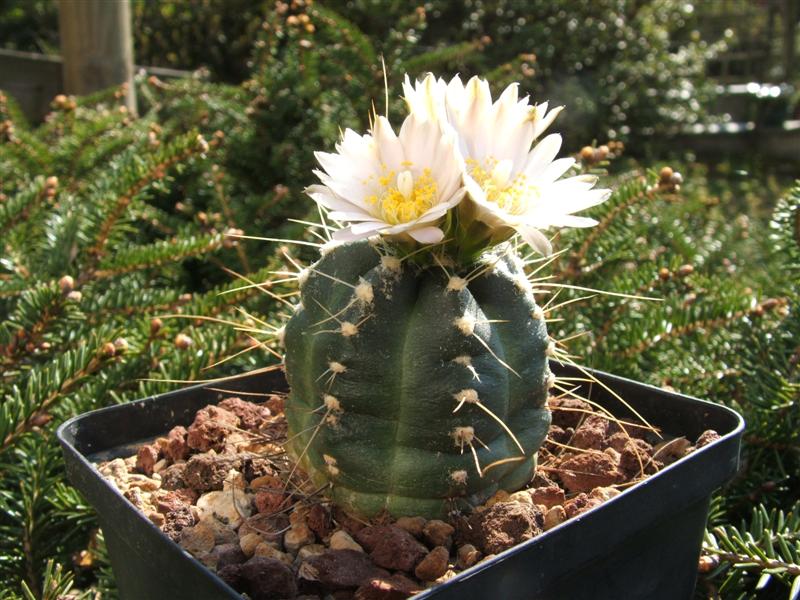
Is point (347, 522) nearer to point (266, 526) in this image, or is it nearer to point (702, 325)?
point (266, 526)

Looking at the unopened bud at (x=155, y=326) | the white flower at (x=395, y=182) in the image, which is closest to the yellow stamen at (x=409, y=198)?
the white flower at (x=395, y=182)

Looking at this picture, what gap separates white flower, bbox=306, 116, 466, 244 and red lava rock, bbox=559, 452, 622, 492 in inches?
12.0

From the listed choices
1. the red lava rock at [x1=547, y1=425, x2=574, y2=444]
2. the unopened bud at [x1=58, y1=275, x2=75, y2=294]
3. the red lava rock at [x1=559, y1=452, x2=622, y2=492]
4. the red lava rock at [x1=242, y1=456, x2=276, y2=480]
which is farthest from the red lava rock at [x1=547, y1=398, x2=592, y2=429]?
the unopened bud at [x1=58, y1=275, x2=75, y2=294]

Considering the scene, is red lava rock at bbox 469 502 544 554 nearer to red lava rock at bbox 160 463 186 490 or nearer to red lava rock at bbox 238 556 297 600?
red lava rock at bbox 238 556 297 600

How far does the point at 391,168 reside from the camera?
2.52 ft

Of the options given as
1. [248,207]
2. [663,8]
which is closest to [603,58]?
[663,8]

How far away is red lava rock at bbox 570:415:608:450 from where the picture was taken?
934 mm

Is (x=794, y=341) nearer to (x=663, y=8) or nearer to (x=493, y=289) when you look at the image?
(x=493, y=289)

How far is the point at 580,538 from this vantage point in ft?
2.22

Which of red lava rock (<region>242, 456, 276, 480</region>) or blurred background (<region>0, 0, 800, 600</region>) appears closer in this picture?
red lava rock (<region>242, 456, 276, 480</region>)

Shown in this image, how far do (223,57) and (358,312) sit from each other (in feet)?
12.7

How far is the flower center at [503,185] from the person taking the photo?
0.76 m

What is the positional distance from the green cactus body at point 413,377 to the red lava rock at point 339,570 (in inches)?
3.2

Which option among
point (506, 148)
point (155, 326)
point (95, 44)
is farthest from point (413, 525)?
point (95, 44)
